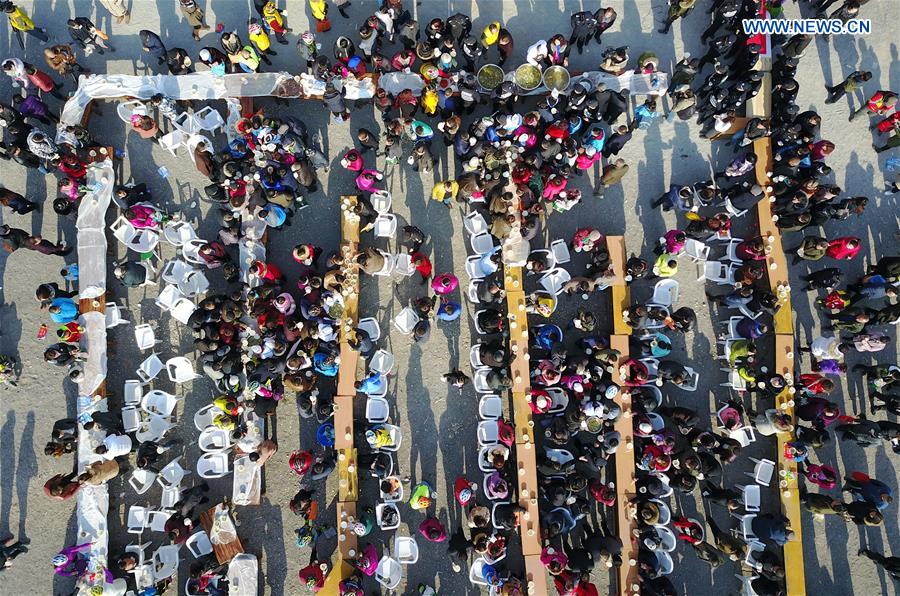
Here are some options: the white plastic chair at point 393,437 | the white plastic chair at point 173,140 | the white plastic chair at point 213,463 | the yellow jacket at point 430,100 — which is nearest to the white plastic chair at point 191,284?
the white plastic chair at point 173,140

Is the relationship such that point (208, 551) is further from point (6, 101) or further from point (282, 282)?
point (6, 101)

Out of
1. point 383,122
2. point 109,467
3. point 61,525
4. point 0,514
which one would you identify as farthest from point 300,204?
point 0,514

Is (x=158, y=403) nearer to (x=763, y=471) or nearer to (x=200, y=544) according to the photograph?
(x=200, y=544)

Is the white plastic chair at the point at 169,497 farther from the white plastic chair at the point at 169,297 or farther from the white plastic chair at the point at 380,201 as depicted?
the white plastic chair at the point at 380,201

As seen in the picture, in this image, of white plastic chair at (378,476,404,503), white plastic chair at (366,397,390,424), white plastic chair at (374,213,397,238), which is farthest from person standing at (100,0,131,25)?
white plastic chair at (378,476,404,503)

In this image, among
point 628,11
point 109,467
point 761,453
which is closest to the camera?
point 109,467

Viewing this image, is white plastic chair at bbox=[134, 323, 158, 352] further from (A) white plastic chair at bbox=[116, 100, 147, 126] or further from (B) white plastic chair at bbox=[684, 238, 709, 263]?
(B) white plastic chair at bbox=[684, 238, 709, 263]

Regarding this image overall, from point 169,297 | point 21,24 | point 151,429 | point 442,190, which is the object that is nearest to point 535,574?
point 442,190
